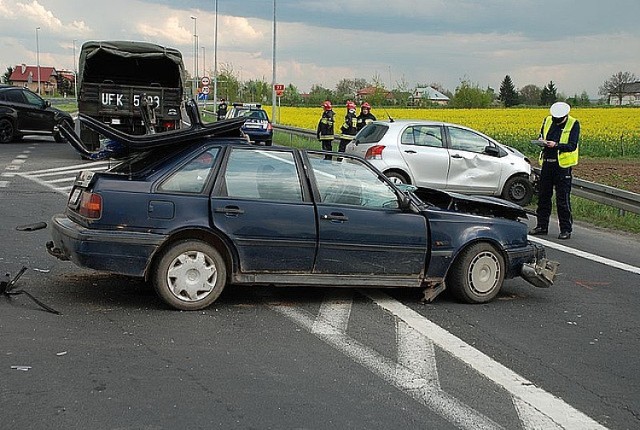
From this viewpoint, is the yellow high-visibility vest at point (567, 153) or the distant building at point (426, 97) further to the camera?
the distant building at point (426, 97)

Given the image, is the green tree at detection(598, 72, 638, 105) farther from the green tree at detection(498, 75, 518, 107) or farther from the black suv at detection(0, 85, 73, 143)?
the black suv at detection(0, 85, 73, 143)

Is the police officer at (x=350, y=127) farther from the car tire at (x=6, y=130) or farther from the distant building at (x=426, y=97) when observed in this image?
the distant building at (x=426, y=97)

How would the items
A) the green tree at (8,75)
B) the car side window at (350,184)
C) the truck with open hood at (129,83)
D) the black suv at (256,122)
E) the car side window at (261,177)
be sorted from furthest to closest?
the green tree at (8,75) → the black suv at (256,122) → the truck with open hood at (129,83) → the car side window at (350,184) → the car side window at (261,177)

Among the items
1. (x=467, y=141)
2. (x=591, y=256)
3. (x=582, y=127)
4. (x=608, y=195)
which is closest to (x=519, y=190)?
(x=467, y=141)

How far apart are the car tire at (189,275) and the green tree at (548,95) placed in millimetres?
76740

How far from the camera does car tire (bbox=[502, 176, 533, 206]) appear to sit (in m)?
14.7

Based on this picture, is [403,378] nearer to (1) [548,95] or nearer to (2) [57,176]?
(2) [57,176]

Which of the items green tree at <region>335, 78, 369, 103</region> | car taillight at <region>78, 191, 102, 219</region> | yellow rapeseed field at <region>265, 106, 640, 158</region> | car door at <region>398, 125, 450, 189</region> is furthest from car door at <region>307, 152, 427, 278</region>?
green tree at <region>335, 78, 369, 103</region>

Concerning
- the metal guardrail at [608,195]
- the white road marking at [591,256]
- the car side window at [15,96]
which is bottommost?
the white road marking at [591,256]

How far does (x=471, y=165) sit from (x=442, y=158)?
62cm

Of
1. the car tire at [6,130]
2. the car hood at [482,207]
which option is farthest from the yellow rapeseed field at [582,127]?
the car hood at [482,207]

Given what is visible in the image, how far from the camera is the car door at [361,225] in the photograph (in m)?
6.62

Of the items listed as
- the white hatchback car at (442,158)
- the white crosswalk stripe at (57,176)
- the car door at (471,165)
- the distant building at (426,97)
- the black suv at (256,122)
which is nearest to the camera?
the white hatchback car at (442,158)

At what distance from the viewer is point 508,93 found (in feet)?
310
